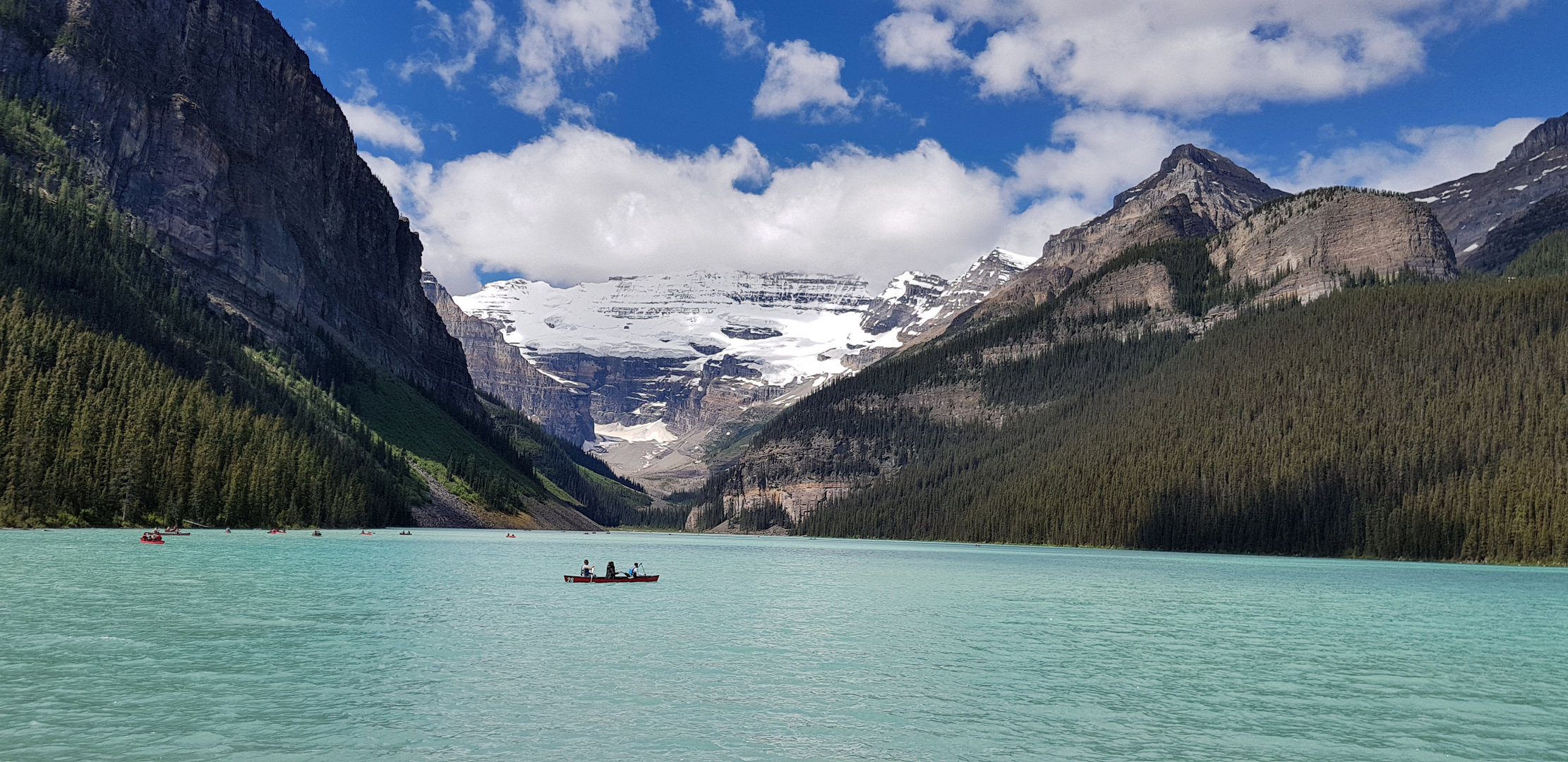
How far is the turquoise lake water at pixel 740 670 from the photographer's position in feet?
98.1

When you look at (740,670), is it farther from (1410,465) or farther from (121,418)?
(1410,465)

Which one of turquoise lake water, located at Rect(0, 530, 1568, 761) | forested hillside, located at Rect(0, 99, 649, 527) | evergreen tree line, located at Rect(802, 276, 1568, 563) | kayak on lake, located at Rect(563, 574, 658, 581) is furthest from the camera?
evergreen tree line, located at Rect(802, 276, 1568, 563)

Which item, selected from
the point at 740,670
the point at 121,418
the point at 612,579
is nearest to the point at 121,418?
the point at 121,418

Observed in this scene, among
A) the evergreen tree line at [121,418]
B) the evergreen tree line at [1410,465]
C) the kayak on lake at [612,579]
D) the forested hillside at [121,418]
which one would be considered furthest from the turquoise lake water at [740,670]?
the evergreen tree line at [1410,465]

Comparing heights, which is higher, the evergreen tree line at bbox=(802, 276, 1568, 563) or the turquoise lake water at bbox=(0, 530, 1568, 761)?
the evergreen tree line at bbox=(802, 276, 1568, 563)

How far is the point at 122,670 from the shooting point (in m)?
37.1

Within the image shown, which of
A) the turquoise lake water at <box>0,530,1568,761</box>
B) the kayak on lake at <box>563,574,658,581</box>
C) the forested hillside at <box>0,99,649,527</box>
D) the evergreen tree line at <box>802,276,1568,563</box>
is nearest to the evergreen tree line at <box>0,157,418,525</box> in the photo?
the forested hillside at <box>0,99,649,527</box>

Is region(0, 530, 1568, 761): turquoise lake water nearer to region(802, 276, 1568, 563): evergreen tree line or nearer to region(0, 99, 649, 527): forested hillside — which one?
region(0, 99, 649, 527): forested hillside

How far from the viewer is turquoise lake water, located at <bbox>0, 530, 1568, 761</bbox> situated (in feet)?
98.1

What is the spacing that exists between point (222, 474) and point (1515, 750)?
165037mm

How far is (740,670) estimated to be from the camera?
42969 millimetres

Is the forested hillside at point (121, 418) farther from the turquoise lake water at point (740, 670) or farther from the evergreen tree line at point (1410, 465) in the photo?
the evergreen tree line at point (1410, 465)

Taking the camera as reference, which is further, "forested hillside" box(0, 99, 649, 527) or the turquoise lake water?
"forested hillside" box(0, 99, 649, 527)

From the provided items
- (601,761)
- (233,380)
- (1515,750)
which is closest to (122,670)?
(601,761)
